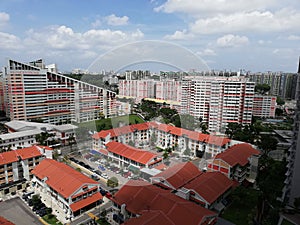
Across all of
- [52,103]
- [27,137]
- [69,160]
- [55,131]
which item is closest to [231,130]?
[69,160]

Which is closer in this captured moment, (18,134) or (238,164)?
(238,164)

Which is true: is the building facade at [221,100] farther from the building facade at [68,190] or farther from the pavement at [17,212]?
the pavement at [17,212]

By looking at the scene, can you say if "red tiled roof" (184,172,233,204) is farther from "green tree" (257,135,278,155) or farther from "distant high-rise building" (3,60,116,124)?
"distant high-rise building" (3,60,116,124)

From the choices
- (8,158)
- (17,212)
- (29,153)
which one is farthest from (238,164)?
(8,158)

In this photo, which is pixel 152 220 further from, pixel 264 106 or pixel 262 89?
pixel 262 89

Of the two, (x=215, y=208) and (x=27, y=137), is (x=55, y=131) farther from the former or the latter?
(x=215, y=208)

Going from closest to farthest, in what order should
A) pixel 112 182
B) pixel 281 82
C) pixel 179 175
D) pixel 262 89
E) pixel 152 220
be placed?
pixel 152 220 < pixel 179 175 < pixel 112 182 < pixel 262 89 < pixel 281 82
